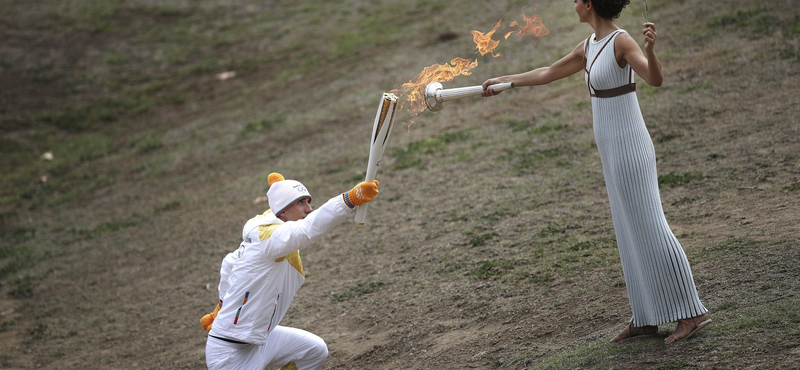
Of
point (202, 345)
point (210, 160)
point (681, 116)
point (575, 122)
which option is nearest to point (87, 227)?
point (210, 160)

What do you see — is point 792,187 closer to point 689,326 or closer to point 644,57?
point 689,326

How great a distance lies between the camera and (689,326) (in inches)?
165

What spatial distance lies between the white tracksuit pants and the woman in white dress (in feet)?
7.62

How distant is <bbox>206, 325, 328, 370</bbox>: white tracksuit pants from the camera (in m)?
4.67

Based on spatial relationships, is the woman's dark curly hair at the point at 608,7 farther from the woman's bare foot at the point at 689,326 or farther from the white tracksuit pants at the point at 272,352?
the white tracksuit pants at the point at 272,352

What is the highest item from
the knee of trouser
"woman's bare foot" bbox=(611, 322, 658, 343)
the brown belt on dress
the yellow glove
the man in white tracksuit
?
the brown belt on dress

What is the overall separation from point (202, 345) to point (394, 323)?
2.08m

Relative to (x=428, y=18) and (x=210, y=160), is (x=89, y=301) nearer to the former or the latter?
(x=210, y=160)

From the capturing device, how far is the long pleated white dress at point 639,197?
4.09 m

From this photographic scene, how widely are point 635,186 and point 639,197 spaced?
0.07 m

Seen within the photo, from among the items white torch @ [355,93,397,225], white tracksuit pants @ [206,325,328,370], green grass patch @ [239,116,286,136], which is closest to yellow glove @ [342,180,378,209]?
white torch @ [355,93,397,225]

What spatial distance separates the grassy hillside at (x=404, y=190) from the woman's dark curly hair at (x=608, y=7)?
79.2 inches

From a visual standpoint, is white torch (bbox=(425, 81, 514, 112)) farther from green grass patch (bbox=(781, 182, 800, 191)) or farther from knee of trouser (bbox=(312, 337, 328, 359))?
green grass patch (bbox=(781, 182, 800, 191))

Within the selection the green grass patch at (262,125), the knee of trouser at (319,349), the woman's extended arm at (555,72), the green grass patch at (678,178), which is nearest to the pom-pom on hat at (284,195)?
the knee of trouser at (319,349)
